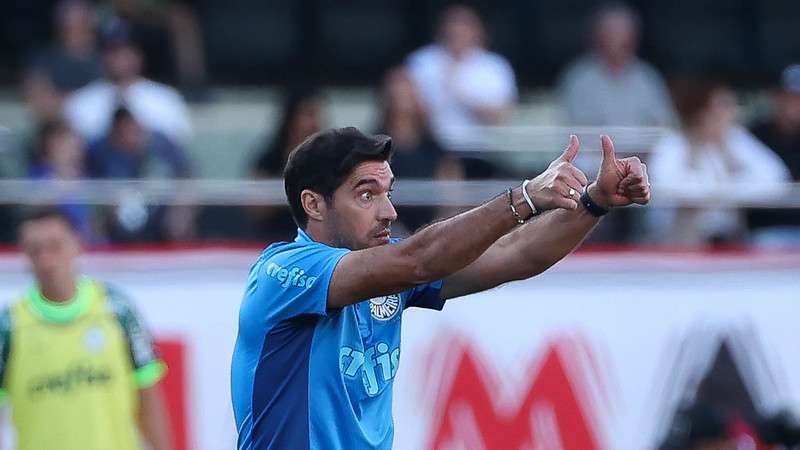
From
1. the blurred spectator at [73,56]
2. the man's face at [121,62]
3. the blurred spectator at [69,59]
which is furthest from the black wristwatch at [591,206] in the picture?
the blurred spectator at [73,56]

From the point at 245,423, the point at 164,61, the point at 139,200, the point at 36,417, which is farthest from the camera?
the point at 164,61

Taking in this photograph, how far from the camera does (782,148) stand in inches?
472

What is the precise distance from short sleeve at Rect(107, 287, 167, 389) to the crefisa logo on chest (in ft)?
11.0

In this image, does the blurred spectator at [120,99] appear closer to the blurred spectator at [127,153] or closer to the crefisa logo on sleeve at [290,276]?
the blurred spectator at [127,153]

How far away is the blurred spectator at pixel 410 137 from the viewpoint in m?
11.1

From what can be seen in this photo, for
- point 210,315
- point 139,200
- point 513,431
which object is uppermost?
point 139,200

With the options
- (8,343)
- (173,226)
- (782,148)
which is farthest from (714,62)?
(8,343)

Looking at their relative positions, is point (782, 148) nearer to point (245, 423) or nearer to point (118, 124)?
point (118, 124)

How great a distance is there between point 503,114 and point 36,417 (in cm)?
457

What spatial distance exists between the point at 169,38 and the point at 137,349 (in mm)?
5388

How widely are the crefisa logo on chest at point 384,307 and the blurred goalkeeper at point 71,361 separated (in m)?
3.26

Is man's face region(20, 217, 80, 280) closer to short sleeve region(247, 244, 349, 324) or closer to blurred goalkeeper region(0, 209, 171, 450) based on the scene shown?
blurred goalkeeper region(0, 209, 171, 450)

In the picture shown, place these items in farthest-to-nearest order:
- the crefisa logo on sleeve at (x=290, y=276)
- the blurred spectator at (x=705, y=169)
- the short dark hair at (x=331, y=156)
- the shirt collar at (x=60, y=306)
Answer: the blurred spectator at (x=705, y=169) < the shirt collar at (x=60, y=306) < the short dark hair at (x=331, y=156) < the crefisa logo on sleeve at (x=290, y=276)

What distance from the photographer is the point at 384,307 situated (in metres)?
5.84
